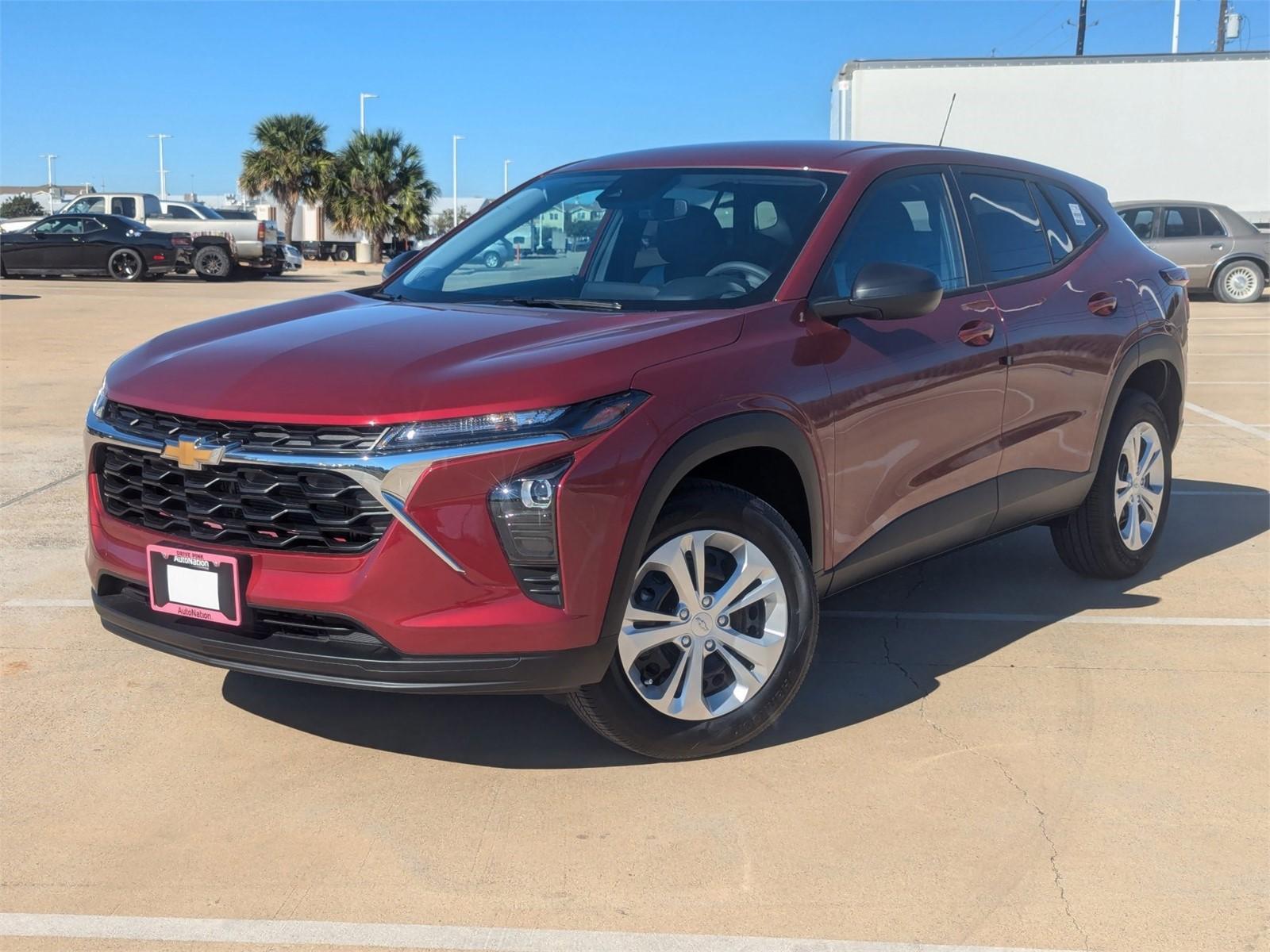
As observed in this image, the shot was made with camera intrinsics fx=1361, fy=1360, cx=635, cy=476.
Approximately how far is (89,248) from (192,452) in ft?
89.2

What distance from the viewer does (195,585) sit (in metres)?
3.61

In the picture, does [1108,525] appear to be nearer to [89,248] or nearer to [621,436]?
[621,436]

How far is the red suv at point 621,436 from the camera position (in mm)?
3383

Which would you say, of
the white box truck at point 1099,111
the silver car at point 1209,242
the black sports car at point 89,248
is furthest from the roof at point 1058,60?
the black sports car at point 89,248

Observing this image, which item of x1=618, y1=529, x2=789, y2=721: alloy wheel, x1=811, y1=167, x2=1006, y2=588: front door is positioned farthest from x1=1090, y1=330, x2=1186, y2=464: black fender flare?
x1=618, y1=529, x2=789, y2=721: alloy wheel

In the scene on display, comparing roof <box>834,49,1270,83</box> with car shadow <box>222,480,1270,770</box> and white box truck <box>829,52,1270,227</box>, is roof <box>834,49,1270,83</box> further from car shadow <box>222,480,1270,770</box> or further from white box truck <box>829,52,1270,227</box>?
car shadow <box>222,480,1270,770</box>

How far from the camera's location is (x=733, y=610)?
3889 millimetres

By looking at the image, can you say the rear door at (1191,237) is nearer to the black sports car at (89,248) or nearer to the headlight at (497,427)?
the black sports car at (89,248)

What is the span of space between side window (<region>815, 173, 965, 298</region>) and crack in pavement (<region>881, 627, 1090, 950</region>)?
1339 millimetres

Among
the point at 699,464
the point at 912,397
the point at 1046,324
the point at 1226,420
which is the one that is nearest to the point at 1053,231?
the point at 1046,324

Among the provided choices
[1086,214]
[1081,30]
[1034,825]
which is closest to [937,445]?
[1034,825]

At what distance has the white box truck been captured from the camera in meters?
30.0

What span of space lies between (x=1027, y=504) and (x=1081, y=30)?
48.6 meters

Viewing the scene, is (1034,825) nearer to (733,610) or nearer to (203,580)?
(733,610)
